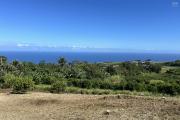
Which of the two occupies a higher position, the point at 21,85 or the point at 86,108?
the point at 21,85

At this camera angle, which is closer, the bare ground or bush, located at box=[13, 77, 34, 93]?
the bare ground

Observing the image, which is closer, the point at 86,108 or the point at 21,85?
the point at 86,108

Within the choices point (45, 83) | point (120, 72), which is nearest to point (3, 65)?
point (45, 83)

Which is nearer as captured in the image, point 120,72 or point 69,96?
point 69,96

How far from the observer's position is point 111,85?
25500 millimetres

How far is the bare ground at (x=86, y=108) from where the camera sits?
1345 cm

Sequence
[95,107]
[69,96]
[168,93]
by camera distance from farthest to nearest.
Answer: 1. [168,93]
2. [69,96]
3. [95,107]

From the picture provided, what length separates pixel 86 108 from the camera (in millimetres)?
15062

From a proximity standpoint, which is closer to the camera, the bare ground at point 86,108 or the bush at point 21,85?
the bare ground at point 86,108

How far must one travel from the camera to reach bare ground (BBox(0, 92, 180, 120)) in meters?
13.4

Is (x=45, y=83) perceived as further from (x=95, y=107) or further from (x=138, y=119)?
(x=138, y=119)

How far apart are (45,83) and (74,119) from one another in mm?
15158

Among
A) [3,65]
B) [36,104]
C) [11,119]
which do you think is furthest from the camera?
[3,65]

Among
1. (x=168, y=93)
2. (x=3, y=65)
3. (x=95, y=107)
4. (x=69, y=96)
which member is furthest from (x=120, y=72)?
(x=95, y=107)
